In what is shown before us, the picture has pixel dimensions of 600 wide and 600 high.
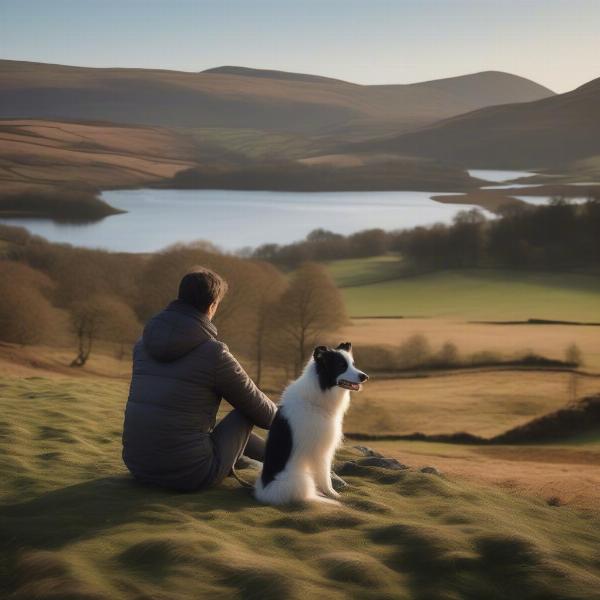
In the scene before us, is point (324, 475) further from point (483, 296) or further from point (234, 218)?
point (234, 218)

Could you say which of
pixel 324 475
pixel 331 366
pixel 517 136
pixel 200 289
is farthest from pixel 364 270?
pixel 200 289

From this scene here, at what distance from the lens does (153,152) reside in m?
19.9

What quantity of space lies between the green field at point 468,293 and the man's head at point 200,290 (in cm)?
1266

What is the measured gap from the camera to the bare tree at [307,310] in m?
17.2

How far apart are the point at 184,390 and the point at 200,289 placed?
1.83 ft

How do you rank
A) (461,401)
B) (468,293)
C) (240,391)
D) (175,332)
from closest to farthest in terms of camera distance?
(175,332) → (240,391) → (461,401) → (468,293)

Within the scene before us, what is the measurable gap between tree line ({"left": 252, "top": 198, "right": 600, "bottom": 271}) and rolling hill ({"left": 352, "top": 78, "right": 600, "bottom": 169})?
1.52 meters

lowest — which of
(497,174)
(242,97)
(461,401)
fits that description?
(461,401)

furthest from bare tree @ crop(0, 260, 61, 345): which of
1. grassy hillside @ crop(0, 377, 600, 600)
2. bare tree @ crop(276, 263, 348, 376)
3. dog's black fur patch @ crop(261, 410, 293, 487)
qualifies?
dog's black fur patch @ crop(261, 410, 293, 487)

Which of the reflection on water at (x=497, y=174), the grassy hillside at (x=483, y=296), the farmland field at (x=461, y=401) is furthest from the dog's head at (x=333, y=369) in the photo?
the reflection on water at (x=497, y=174)

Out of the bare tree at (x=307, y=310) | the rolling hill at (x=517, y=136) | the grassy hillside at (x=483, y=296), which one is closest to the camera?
the grassy hillside at (x=483, y=296)

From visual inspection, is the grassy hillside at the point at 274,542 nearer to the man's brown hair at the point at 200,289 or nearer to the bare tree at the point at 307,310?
the man's brown hair at the point at 200,289

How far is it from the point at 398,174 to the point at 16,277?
8863mm

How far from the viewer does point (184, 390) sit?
14.6 feet
